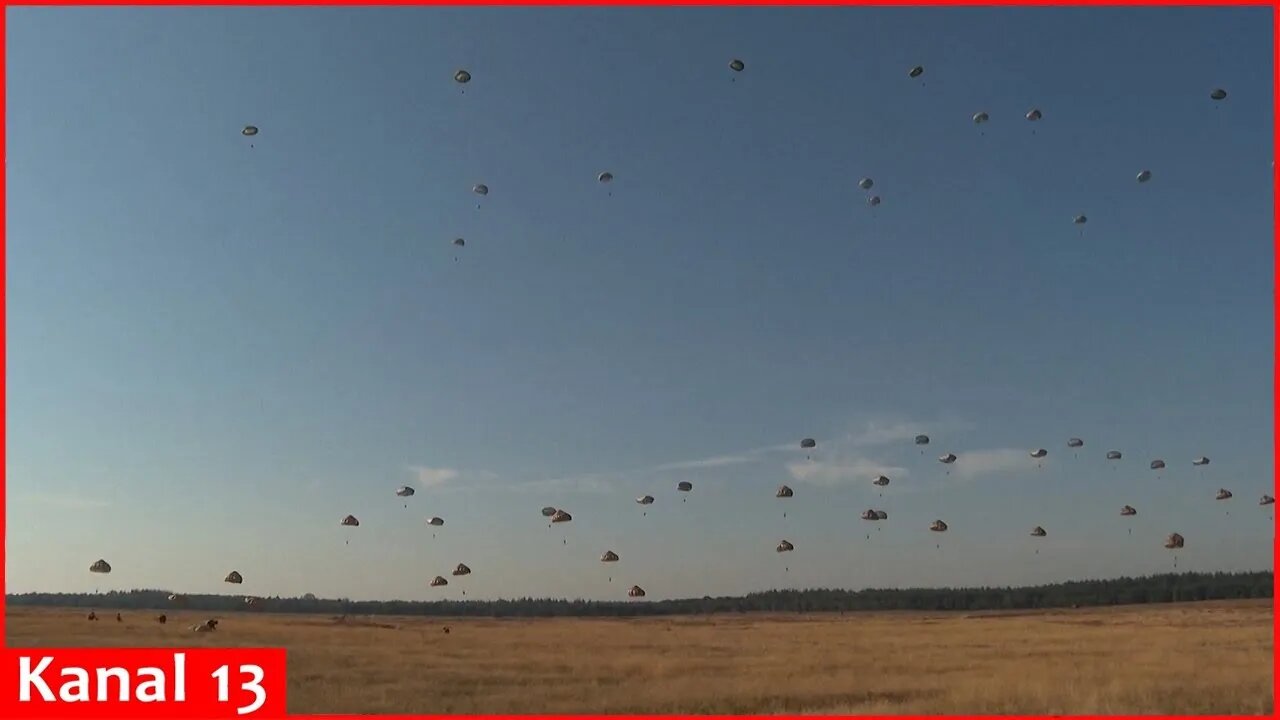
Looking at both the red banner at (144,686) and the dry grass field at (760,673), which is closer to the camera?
the red banner at (144,686)

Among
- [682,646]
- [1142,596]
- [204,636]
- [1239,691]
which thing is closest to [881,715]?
[1239,691]

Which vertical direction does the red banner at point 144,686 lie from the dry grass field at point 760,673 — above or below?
above

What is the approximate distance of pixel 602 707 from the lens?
28.5 m

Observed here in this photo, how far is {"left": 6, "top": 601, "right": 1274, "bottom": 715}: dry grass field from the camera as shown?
28.7m

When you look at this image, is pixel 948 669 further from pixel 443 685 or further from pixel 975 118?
pixel 975 118

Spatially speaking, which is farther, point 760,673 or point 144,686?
point 760,673

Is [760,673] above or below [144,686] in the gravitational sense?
below

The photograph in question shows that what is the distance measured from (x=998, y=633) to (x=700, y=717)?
153ft

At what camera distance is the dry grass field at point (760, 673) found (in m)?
28.7

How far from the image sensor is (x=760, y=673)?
37.8 metres

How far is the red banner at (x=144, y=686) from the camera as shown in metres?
26.7

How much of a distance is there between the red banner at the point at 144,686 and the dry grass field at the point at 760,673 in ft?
3.98

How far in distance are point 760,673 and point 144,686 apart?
19.7m

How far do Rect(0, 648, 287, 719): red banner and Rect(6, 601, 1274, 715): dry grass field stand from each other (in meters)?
1.21
